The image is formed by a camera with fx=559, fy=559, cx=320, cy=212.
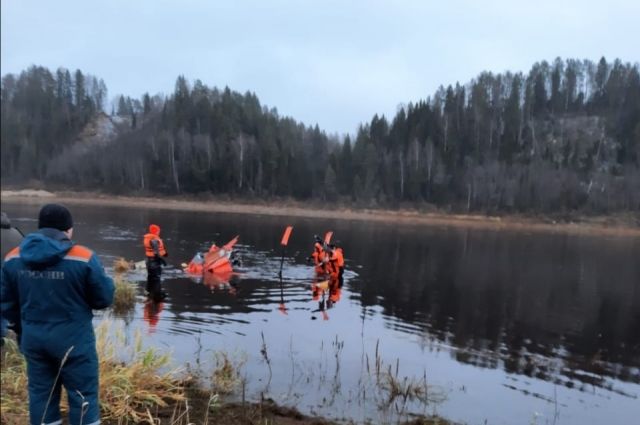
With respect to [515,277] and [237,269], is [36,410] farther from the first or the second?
[515,277]

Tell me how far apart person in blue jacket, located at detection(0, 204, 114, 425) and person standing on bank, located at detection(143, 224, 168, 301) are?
9767 millimetres

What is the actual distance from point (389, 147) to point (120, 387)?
7254 centimetres

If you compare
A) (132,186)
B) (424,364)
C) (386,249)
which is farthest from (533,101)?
(424,364)

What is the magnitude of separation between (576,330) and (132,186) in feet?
205

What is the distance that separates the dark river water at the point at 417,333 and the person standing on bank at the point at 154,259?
1.25 ft

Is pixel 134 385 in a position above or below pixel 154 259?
below

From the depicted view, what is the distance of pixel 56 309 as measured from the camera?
4117 mm

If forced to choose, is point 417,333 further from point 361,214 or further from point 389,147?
point 389,147

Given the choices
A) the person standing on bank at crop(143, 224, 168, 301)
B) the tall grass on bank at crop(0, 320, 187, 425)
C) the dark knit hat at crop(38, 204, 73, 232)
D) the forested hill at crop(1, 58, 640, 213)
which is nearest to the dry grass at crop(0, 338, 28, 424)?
the tall grass on bank at crop(0, 320, 187, 425)

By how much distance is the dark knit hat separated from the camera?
4141 mm

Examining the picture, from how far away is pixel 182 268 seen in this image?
61.0 ft

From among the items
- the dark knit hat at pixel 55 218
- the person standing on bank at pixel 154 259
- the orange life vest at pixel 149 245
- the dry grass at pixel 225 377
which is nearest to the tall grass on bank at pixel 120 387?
the dry grass at pixel 225 377

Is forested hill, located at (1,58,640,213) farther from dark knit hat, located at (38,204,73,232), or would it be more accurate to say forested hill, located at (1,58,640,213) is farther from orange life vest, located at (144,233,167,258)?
dark knit hat, located at (38,204,73,232)

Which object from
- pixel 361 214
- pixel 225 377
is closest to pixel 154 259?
pixel 225 377
